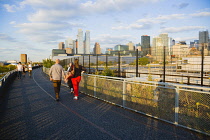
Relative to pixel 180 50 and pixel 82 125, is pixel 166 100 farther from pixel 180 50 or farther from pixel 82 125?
pixel 180 50

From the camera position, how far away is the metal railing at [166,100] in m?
4.55

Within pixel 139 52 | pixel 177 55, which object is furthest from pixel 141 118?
pixel 139 52

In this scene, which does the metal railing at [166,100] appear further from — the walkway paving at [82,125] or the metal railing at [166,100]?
the walkway paving at [82,125]

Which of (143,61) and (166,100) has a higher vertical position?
(143,61)

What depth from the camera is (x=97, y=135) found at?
4.34 metres

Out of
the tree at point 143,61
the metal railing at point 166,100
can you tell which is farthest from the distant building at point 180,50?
the metal railing at point 166,100

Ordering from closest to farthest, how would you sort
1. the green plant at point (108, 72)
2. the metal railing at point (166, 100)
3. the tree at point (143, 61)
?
1. the metal railing at point (166, 100)
2. the tree at point (143, 61)
3. the green plant at point (108, 72)

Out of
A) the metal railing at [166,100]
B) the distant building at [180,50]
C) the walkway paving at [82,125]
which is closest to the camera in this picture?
the walkway paving at [82,125]

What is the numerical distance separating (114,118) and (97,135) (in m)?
1.46

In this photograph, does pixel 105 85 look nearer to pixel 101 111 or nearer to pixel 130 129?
pixel 101 111

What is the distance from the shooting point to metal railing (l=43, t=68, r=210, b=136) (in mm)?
4555

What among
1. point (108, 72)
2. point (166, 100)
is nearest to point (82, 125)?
point (166, 100)

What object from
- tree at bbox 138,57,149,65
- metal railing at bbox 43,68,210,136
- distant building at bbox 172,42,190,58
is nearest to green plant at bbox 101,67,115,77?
tree at bbox 138,57,149,65

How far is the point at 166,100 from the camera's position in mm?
5461
